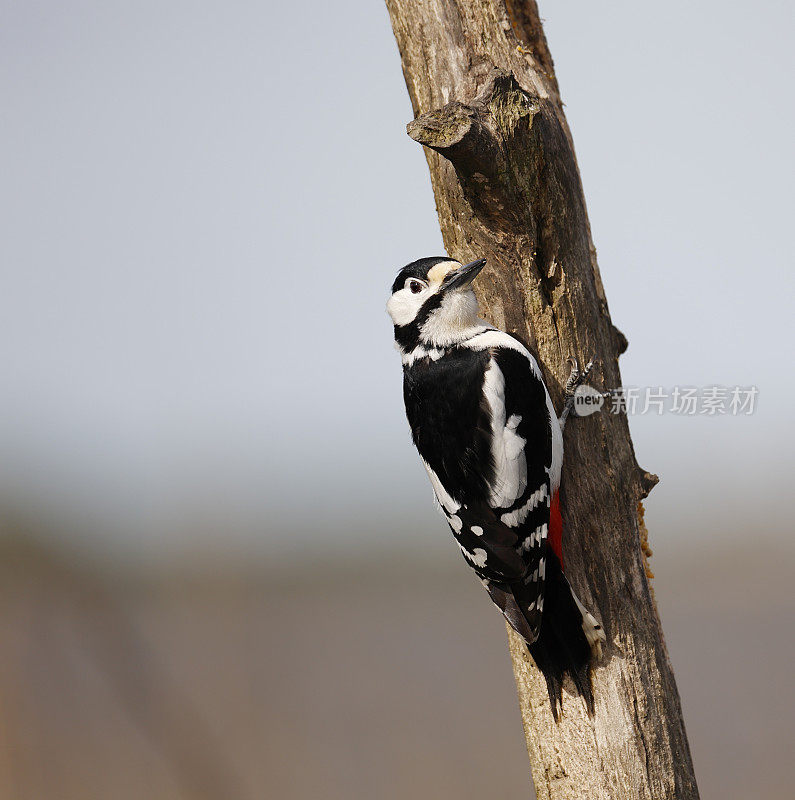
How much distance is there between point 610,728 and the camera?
221 cm

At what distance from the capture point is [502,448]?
226 centimetres

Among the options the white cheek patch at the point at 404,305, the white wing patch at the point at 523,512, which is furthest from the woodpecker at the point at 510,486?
the white cheek patch at the point at 404,305

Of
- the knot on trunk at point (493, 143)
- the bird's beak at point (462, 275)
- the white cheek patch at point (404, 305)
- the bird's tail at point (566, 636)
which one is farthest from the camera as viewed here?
the white cheek patch at point (404, 305)

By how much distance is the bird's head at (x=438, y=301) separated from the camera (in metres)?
2.43

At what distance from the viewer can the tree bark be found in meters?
2.21

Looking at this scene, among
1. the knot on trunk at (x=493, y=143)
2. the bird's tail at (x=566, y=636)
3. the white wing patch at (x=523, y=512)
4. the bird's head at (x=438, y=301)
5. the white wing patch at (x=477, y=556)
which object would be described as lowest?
the bird's tail at (x=566, y=636)

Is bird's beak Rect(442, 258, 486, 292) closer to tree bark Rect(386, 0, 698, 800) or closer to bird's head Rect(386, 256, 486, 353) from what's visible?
bird's head Rect(386, 256, 486, 353)

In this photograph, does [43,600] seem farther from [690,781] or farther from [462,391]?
A: [690,781]

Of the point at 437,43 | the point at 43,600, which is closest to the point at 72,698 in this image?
the point at 43,600

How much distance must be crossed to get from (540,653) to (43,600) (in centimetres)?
450

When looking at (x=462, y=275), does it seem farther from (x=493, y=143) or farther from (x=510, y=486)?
(x=510, y=486)

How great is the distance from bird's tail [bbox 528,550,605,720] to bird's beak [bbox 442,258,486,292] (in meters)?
1.00

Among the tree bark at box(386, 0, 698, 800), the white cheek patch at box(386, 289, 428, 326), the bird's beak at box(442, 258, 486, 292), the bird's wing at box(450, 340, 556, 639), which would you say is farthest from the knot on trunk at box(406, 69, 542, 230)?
the bird's wing at box(450, 340, 556, 639)

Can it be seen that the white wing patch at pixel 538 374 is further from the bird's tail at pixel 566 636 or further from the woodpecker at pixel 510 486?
the bird's tail at pixel 566 636
